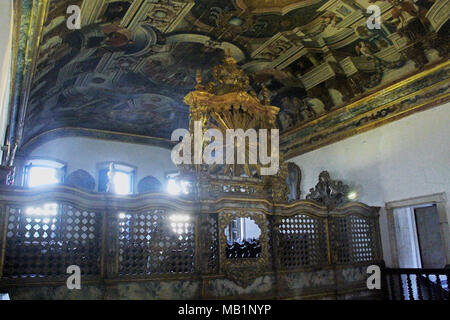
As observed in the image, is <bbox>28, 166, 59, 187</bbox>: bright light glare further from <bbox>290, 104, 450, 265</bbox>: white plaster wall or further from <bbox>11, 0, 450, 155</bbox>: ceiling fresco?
<bbox>290, 104, 450, 265</bbox>: white plaster wall

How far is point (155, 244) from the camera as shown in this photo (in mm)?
5531

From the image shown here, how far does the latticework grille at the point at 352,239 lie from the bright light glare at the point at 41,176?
10.1 m

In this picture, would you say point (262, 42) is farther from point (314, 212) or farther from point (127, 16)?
point (314, 212)

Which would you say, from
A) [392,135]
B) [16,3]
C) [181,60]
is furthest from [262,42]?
[16,3]

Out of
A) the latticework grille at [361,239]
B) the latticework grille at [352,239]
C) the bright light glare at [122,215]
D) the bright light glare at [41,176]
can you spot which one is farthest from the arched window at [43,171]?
the latticework grille at [361,239]

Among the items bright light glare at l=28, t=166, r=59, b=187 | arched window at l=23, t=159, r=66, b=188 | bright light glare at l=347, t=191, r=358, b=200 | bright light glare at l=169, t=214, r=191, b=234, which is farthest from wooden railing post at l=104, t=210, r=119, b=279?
bright light glare at l=28, t=166, r=59, b=187

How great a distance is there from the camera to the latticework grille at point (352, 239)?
7223 mm

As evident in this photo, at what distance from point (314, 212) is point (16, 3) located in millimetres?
5755

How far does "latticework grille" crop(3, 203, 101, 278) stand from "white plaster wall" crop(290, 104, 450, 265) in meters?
6.51

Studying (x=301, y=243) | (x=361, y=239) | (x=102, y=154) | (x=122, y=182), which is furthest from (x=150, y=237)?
(x=122, y=182)

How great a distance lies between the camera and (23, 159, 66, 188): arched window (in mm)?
13133

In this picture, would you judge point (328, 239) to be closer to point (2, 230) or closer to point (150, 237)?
point (150, 237)

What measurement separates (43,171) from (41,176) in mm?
191

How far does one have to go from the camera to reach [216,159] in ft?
23.1
